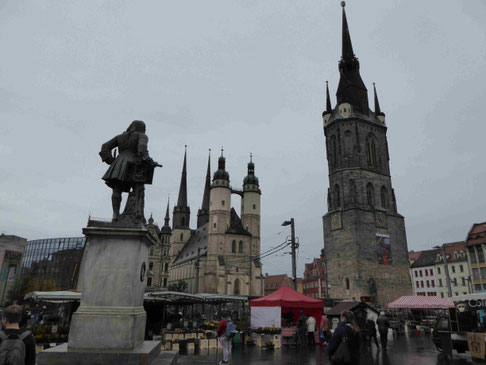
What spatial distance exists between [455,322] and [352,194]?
34.1 metres

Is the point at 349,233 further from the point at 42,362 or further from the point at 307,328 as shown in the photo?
the point at 42,362

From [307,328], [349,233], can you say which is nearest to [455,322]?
[307,328]

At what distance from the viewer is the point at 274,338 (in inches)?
579

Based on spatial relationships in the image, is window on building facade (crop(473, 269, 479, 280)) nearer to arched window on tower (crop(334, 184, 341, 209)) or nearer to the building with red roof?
the building with red roof

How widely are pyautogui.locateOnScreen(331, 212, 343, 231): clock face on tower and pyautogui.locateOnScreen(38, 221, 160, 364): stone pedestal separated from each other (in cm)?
4092

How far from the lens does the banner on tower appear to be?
42.7 metres

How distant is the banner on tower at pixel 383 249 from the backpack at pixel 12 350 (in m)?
44.0

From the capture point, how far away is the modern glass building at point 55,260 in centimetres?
7144

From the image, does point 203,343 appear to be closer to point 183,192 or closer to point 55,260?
point 55,260

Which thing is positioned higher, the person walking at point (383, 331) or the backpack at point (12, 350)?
the backpack at point (12, 350)

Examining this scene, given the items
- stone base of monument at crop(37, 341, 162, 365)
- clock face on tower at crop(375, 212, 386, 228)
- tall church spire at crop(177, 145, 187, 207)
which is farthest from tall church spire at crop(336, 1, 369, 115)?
tall church spire at crop(177, 145, 187, 207)

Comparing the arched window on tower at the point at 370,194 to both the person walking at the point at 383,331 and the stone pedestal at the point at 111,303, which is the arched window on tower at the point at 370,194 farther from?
the stone pedestal at the point at 111,303

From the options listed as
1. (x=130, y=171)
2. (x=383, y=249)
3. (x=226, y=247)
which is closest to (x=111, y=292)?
(x=130, y=171)

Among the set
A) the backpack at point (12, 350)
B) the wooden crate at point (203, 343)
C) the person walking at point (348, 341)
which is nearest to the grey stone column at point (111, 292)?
the backpack at point (12, 350)
